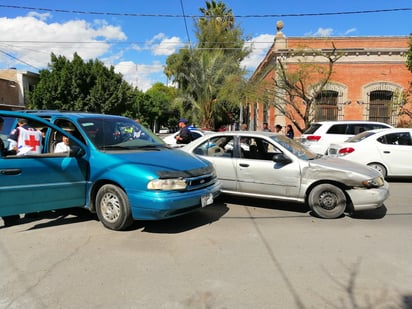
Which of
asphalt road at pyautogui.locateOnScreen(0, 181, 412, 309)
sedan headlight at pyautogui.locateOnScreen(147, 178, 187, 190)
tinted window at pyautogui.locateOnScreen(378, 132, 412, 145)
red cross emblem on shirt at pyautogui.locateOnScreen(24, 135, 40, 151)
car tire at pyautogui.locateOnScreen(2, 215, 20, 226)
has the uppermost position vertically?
red cross emblem on shirt at pyautogui.locateOnScreen(24, 135, 40, 151)

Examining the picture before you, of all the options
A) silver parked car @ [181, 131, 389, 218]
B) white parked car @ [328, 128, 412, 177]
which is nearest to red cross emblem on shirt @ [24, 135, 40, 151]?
silver parked car @ [181, 131, 389, 218]

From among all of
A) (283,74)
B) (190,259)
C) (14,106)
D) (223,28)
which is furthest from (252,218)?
(14,106)

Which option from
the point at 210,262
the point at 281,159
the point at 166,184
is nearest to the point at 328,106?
the point at 281,159

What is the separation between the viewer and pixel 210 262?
4117mm

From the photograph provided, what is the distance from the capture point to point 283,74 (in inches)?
666

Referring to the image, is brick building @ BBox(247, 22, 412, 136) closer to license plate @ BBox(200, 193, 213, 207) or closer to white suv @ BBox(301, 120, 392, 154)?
white suv @ BBox(301, 120, 392, 154)

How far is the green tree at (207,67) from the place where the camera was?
26.8m

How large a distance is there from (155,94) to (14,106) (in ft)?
116

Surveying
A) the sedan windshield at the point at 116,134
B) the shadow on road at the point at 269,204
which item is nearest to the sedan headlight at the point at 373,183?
the shadow on road at the point at 269,204

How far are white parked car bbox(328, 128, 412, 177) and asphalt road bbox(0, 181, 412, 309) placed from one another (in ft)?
12.2

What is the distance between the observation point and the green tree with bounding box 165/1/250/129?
26.8 meters

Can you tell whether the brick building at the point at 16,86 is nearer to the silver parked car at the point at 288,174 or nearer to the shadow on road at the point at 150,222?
the shadow on road at the point at 150,222

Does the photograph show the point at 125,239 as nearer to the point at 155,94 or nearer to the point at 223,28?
the point at 223,28

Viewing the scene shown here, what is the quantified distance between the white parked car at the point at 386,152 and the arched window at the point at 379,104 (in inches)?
522
